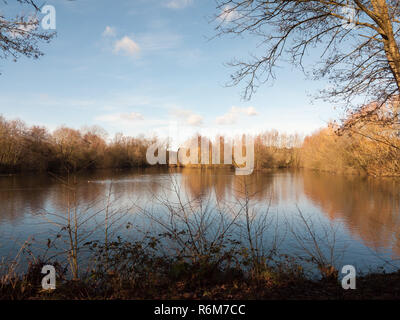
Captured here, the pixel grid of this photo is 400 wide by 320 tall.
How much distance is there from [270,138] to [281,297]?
59.7 meters

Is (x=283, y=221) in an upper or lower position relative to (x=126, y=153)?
lower

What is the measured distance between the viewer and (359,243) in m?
8.10

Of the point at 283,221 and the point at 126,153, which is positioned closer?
the point at 283,221

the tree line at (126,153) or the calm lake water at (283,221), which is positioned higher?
the tree line at (126,153)

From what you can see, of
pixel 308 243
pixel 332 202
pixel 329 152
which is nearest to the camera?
pixel 308 243

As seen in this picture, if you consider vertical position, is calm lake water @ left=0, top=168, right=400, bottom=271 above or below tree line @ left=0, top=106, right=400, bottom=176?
below

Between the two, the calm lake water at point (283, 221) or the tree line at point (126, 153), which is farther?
the tree line at point (126, 153)

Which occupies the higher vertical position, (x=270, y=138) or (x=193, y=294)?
(x=270, y=138)

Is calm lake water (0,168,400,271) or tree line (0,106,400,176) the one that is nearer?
calm lake water (0,168,400,271)
